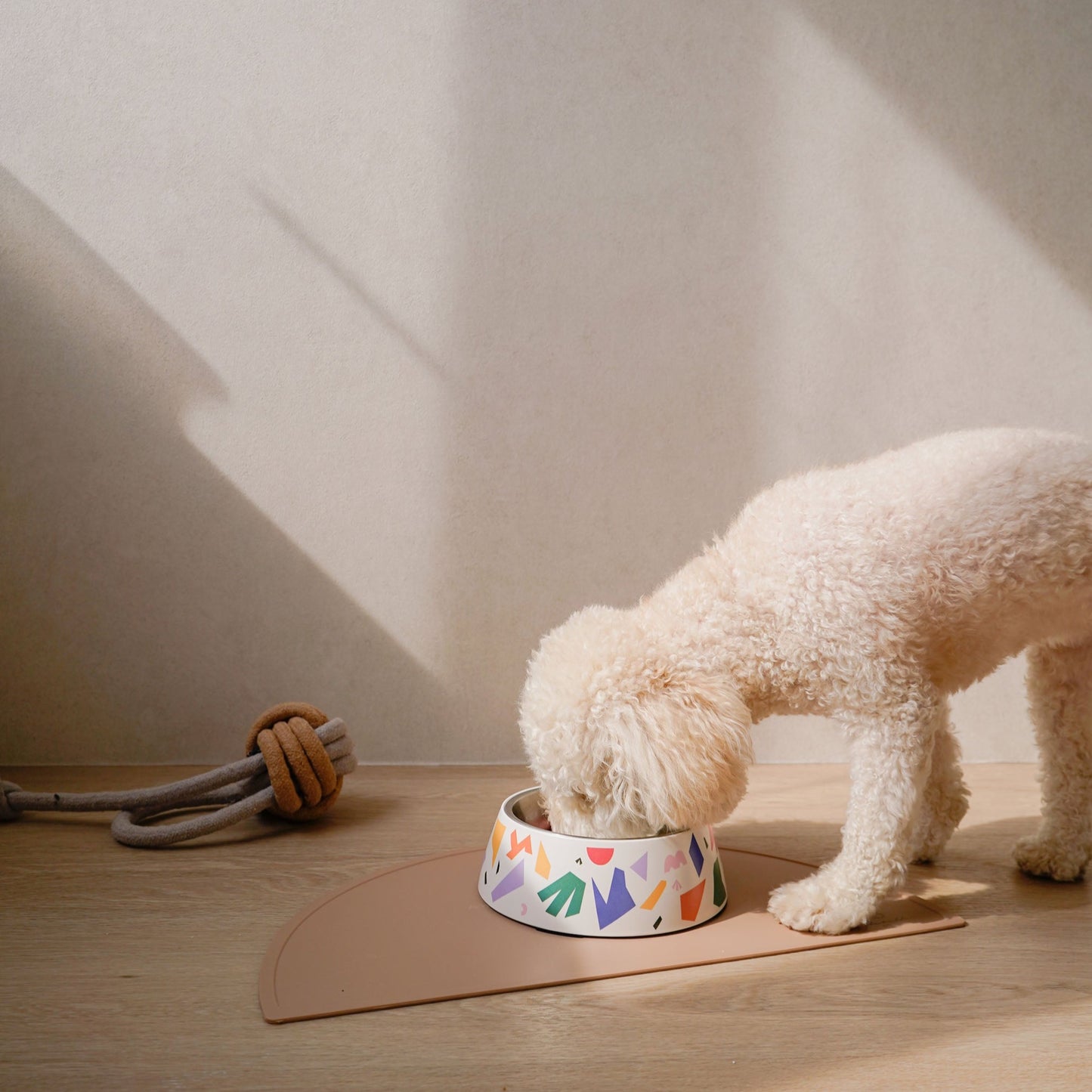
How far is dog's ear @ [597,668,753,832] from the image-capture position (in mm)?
1146

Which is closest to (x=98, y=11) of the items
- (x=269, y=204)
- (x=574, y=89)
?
(x=269, y=204)

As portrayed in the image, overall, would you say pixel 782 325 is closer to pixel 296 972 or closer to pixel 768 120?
Answer: pixel 768 120

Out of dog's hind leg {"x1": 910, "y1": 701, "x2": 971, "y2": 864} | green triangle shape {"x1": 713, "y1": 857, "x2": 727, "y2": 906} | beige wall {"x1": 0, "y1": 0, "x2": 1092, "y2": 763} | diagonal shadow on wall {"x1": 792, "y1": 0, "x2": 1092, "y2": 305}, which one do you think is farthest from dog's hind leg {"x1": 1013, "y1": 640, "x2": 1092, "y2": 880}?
diagonal shadow on wall {"x1": 792, "y1": 0, "x2": 1092, "y2": 305}

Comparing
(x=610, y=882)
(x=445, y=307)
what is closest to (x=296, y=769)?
(x=610, y=882)

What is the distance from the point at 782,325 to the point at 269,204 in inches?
48.5

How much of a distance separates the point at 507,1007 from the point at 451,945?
0.56ft

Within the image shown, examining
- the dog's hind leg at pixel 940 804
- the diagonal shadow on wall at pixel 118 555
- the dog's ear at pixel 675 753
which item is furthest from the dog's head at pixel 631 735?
the diagonal shadow on wall at pixel 118 555

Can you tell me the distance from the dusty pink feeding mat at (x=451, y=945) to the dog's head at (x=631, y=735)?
16 cm

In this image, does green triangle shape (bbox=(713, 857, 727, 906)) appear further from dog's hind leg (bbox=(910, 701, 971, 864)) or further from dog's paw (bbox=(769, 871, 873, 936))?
dog's hind leg (bbox=(910, 701, 971, 864))

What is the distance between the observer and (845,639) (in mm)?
1254

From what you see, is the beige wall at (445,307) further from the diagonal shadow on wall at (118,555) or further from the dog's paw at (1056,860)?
the dog's paw at (1056,860)

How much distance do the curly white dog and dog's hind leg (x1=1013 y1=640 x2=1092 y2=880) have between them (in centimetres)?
19

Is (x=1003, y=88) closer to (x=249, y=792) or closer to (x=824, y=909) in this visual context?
(x=824, y=909)

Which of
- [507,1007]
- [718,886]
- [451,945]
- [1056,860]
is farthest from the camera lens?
[1056,860]
